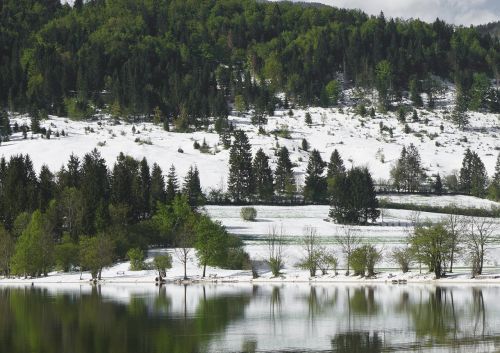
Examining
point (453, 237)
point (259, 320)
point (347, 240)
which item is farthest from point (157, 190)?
point (259, 320)

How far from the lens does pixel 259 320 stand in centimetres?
4259

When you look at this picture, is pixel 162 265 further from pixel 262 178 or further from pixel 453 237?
pixel 262 178

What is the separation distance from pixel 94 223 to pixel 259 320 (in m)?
58.5

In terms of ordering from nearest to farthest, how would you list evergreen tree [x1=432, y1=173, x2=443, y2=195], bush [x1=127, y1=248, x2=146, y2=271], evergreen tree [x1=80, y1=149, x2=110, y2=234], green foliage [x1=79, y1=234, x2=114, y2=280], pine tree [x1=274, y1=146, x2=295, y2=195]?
green foliage [x1=79, y1=234, x2=114, y2=280] < bush [x1=127, y1=248, x2=146, y2=271] < evergreen tree [x1=80, y1=149, x2=110, y2=234] < pine tree [x1=274, y1=146, x2=295, y2=195] < evergreen tree [x1=432, y1=173, x2=443, y2=195]

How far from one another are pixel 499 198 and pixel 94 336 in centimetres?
12613

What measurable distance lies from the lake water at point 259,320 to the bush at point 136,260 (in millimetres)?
20085

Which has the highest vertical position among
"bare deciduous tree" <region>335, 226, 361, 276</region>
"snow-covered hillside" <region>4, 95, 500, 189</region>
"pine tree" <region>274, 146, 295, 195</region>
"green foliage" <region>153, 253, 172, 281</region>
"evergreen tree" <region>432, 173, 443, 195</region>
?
"snow-covered hillside" <region>4, 95, 500, 189</region>

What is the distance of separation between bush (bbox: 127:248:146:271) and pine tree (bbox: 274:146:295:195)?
62.8 metres

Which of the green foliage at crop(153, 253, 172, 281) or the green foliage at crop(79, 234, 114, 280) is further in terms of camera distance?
the green foliage at crop(79, 234, 114, 280)

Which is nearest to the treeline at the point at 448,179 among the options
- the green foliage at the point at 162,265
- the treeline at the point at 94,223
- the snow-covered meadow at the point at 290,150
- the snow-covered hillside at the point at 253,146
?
the snow-covered meadow at the point at 290,150

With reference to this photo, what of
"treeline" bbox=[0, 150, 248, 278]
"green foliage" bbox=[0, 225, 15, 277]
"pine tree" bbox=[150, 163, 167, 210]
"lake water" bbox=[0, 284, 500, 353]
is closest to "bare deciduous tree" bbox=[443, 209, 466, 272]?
"lake water" bbox=[0, 284, 500, 353]

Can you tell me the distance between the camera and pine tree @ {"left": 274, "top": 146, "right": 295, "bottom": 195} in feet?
486

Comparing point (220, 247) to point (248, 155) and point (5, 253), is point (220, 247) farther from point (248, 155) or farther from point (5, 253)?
point (248, 155)

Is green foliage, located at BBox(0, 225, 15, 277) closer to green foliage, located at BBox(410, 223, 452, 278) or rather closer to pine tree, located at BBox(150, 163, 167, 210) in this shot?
pine tree, located at BBox(150, 163, 167, 210)
